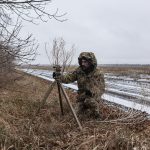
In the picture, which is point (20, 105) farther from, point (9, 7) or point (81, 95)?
point (9, 7)

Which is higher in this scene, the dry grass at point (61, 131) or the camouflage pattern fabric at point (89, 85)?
the camouflage pattern fabric at point (89, 85)

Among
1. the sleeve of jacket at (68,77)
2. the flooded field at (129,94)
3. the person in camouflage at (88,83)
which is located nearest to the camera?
the sleeve of jacket at (68,77)

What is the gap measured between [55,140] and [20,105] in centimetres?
344

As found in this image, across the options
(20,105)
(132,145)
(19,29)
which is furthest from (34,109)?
(132,145)

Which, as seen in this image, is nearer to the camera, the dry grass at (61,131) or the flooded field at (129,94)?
the dry grass at (61,131)

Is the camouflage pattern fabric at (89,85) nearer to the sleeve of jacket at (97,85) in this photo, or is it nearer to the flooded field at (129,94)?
the sleeve of jacket at (97,85)

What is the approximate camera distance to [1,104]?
33.1ft

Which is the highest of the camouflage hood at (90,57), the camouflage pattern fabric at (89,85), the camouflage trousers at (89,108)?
the camouflage hood at (90,57)

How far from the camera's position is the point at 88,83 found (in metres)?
9.67

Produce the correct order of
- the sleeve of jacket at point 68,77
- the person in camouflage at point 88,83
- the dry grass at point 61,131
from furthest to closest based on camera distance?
the person in camouflage at point 88,83 → the sleeve of jacket at point 68,77 → the dry grass at point 61,131

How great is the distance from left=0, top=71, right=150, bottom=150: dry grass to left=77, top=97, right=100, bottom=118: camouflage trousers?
0.21 metres

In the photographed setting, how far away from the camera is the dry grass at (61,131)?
6.74 metres

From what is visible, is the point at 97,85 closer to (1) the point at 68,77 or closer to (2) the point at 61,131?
(1) the point at 68,77

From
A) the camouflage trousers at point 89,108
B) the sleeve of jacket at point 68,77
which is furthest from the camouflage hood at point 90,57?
the camouflage trousers at point 89,108
